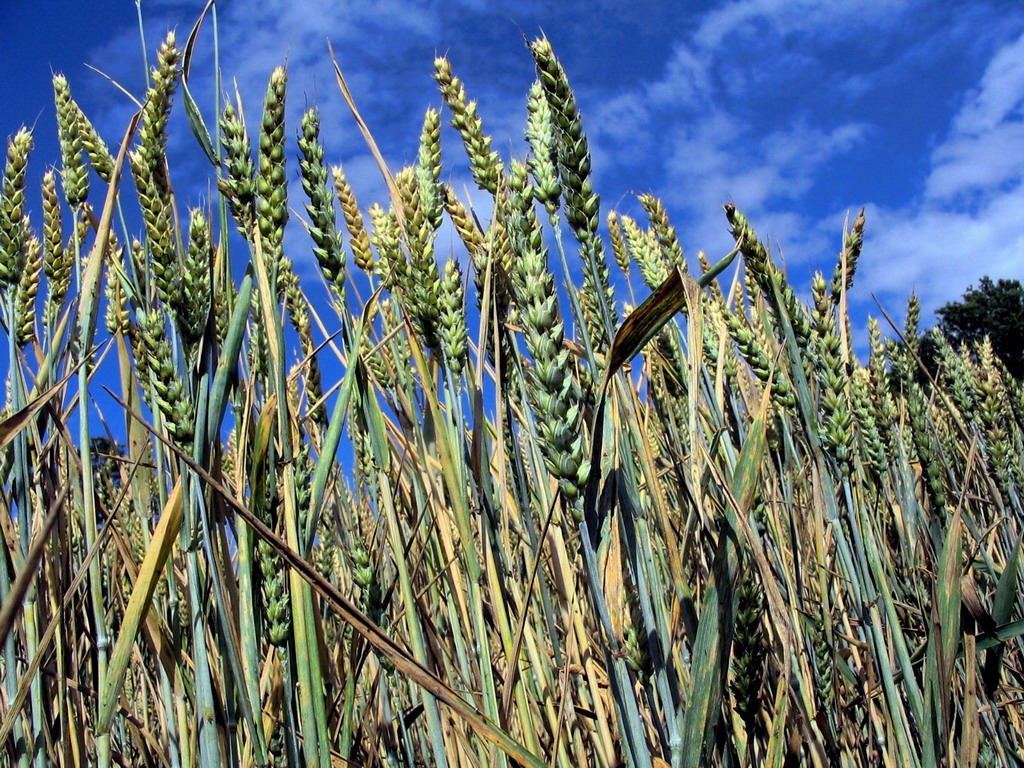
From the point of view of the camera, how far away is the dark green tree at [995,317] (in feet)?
71.6

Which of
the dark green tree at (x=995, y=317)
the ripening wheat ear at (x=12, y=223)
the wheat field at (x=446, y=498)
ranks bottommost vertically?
the wheat field at (x=446, y=498)

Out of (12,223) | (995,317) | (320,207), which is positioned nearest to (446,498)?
(320,207)

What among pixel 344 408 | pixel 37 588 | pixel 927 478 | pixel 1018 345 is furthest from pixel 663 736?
pixel 1018 345

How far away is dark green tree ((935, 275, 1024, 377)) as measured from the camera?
21812mm

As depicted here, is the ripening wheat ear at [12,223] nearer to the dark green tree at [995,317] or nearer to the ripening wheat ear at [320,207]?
→ the ripening wheat ear at [320,207]

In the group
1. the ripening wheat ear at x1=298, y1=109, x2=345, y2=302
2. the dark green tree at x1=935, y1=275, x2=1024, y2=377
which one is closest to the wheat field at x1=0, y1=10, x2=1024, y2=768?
the ripening wheat ear at x1=298, y1=109, x2=345, y2=302

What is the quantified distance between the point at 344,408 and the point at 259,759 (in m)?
0.39

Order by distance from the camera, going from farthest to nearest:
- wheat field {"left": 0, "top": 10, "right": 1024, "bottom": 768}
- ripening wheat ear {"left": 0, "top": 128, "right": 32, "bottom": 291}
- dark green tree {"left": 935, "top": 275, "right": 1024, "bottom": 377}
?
1. dark green tree {"left": 935, "top": 275, "right": 1024, "bottom": 377}
2. ripening wheat ear {"left": 0, "top": 128, "right": 32, "bottom": 291}
3. wheat field {"left": 0, "top": 10, "right": 1024, "bottom": 768}

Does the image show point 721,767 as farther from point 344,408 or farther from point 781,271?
point 781,271

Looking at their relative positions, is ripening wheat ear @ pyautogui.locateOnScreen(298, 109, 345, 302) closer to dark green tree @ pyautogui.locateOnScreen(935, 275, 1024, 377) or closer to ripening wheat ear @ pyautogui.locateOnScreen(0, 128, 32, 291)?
ripening wheat ear @ pyautogui.locateOnScreen(0, 128, 32, 291)

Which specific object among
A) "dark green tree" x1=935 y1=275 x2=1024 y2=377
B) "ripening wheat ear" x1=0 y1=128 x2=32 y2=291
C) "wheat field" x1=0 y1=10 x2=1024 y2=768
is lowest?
"wheat field" x1=0 y1=10 x2=1024 y2=768

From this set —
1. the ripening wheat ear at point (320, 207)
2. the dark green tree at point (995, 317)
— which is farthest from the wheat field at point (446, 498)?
the dark green tree at point (995, 317)

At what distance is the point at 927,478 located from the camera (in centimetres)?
141

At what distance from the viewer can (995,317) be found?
882 inches
